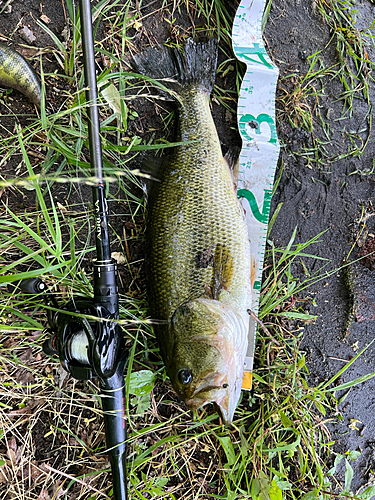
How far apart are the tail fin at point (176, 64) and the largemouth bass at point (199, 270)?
98 mm

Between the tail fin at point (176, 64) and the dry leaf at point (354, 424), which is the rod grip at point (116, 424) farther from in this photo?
the tail fin at point (176, 64)

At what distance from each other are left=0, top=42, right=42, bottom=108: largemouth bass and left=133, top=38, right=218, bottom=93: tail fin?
27.0 inches

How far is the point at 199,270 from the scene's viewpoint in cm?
211

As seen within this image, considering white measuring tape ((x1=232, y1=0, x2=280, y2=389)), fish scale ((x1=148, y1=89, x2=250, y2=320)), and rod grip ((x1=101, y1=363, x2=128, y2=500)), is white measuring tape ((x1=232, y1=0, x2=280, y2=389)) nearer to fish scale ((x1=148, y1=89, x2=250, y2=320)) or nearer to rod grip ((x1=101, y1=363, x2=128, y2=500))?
fish scale ((x1=148, y1=89, x2=250, y2=320))

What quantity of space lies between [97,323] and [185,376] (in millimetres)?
614

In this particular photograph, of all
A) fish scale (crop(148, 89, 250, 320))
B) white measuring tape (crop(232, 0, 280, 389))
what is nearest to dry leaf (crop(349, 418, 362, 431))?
white measuring tape (crop(232, 0, 280, 389))

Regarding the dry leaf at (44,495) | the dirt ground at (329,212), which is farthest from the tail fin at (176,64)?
the dry leaf at (44,495)

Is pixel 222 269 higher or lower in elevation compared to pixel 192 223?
lower

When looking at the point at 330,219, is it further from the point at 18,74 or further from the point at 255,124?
the point at 18,74

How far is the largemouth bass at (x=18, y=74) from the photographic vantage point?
7.30 ft

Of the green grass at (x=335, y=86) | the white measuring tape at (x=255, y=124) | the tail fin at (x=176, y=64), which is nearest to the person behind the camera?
the tail fin at (x=176, y=64)

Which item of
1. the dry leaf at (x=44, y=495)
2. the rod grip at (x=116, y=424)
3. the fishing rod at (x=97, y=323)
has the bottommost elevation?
the dry leaf at (x=44, y=495)

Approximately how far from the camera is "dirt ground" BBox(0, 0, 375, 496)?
2697 mm

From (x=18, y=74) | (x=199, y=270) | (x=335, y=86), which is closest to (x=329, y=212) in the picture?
(x=335, y=86)
